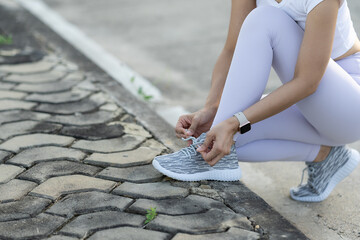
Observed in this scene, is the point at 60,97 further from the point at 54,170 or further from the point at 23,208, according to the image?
the point at 23,208

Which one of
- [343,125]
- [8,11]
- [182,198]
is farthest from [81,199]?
[8,11]

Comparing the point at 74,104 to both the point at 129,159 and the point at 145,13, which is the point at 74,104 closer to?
the point at 129,159

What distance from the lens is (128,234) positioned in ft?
6.43

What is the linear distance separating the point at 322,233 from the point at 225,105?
61 centimetres

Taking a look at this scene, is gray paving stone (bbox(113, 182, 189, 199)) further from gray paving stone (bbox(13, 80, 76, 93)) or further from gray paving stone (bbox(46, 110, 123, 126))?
gray paving stone (bbox(13, 80, 76, 93))

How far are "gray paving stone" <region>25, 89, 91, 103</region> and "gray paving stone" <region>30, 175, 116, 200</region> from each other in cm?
103

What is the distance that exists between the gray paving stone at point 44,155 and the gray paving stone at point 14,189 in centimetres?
17

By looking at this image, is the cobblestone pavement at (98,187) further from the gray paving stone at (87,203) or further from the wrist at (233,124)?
the wrist at (233,124)

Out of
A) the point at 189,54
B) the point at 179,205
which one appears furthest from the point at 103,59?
the point at 179,205

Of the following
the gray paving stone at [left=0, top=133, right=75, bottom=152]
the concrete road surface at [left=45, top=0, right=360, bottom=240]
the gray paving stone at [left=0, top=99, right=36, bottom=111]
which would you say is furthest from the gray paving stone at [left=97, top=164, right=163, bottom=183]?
the gray paving stone at [left=0, top=99, right=36, bottom=111]

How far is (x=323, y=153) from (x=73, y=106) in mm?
1439

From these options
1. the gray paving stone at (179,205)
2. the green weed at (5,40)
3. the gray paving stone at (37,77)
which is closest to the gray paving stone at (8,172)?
the gray paving stone at (179,205)

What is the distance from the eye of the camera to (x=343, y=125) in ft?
7.50

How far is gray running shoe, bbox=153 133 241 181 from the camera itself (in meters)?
2.34
